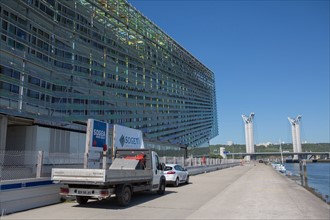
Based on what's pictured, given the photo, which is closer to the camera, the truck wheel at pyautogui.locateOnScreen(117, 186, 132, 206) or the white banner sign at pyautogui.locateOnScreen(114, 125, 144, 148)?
the truck wheel at pyautogui.locateOnScreen(117, 186, 132, 206)

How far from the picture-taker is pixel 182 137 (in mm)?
88125

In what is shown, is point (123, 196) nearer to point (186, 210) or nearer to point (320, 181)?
point (186, 210)

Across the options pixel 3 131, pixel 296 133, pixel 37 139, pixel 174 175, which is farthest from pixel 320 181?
pixel 296 133

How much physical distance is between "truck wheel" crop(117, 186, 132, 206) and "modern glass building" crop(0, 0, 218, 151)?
1854 centimetres

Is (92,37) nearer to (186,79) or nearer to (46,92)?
(46,92)

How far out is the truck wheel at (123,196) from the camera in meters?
11.9

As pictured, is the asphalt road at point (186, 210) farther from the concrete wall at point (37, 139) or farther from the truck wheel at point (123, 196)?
the concrete wall at point (37, 139)

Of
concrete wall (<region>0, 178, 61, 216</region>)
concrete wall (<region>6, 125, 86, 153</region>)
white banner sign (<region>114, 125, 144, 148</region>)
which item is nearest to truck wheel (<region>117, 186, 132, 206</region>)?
concrete wall (<region>0, 178, 61, 216</region>)

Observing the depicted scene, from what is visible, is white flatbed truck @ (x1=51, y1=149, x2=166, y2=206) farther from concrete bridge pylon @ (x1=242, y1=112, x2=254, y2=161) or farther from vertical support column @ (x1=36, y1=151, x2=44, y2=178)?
concrete bridge pylon @ (x1=242, y1=112, x2=254, y2=161)

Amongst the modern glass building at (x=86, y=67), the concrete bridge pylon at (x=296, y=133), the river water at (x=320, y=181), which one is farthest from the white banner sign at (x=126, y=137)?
the concrete bridge pylon at (x=296, y=133)

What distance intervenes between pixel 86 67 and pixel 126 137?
943 inches

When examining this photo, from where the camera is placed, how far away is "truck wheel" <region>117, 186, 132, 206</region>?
39.1 feet

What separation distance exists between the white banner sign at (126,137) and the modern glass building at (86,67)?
1224cm

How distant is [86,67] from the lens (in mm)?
41656
